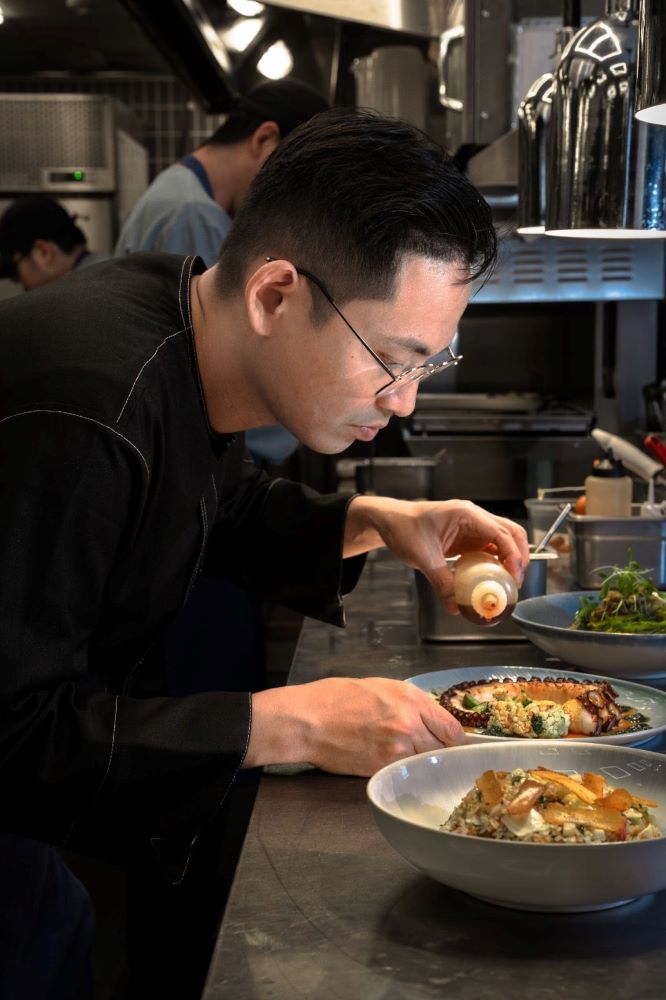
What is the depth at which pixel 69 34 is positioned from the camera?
612cm

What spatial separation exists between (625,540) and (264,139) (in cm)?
194

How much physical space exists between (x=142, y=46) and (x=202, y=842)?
487 centimetres

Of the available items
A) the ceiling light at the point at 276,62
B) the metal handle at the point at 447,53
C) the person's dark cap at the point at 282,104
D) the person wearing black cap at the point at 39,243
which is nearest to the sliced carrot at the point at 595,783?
the person's dark cap at the point at 282,104

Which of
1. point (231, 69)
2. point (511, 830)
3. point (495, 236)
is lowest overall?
point (511, 830)

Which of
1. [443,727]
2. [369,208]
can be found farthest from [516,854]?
[369,208]

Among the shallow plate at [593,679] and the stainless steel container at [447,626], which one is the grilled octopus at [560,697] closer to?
the shallow plate at [593,679]

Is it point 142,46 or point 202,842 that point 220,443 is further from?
point 142,46

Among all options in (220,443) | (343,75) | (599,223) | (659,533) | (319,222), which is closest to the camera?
(319,222)

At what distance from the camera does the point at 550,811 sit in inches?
41.4

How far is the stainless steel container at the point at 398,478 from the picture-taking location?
3.64m

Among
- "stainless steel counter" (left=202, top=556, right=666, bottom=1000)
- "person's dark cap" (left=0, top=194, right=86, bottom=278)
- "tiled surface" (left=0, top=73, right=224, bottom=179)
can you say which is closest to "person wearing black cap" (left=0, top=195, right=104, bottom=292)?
"person's dark cap" (left=0, top=194, right=86, bottom=278)

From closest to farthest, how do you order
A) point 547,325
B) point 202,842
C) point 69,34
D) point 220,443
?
point 220,443 < point 202,842 < point 547,325 < point 69,34

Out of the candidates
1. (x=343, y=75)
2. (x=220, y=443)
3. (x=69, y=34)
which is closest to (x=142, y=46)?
(x=69, y=34)

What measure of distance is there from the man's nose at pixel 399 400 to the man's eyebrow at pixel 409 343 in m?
0.06
